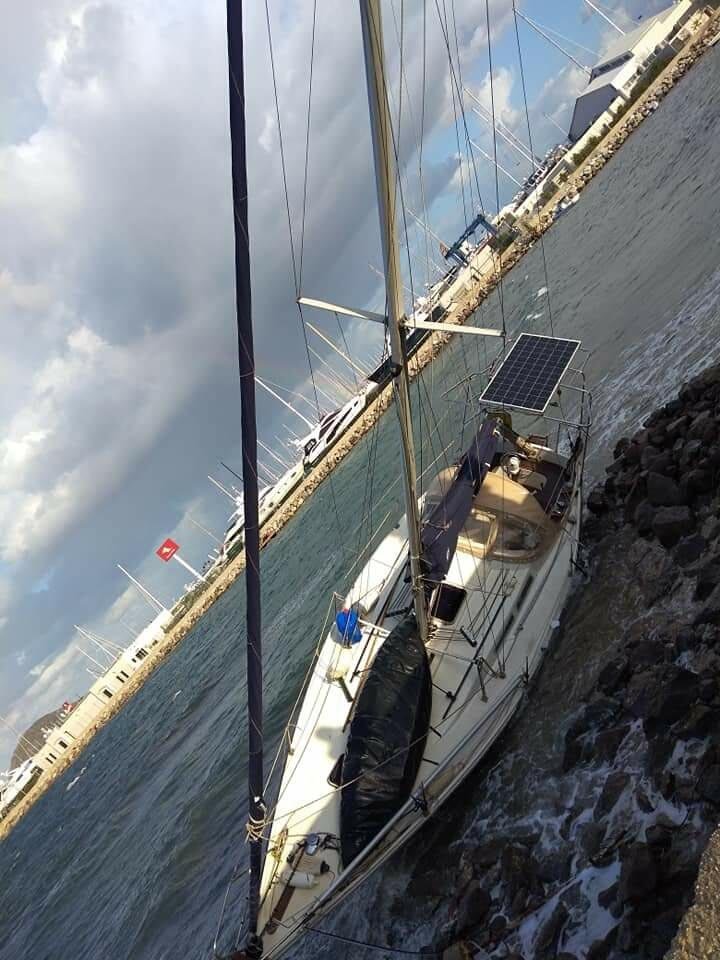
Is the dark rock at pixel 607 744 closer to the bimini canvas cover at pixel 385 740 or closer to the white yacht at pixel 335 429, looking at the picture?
the bimini canvas cover at pixel 385 740

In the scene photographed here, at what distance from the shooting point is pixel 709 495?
46.5 ft

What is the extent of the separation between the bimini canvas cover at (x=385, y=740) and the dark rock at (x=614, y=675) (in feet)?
10.2

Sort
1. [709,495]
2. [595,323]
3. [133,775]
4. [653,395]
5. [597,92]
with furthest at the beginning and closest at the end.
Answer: [597,92]
[133,775]
[595,323]
[653,395]
[709,495]

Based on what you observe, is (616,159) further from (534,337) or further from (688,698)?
(688,698)

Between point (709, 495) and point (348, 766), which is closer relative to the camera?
point (348, 766)

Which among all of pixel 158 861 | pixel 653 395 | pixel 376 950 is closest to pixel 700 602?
pixel 376 950

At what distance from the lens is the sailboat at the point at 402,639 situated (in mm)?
10570

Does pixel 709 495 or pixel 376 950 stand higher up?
pixel 709 495

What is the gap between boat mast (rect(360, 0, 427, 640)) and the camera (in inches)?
434

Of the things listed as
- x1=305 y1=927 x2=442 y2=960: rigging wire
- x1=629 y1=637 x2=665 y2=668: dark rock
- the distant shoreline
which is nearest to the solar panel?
x1=629 y1=637 x2=665 y2=668: dark rock

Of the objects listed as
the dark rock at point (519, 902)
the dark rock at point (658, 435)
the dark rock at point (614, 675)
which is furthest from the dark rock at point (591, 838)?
the dark rock at point (658, 435)

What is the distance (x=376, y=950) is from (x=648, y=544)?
9.24 metres

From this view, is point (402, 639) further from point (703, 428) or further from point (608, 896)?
point (703, 428)

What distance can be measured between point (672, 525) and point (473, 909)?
7.94 metres
